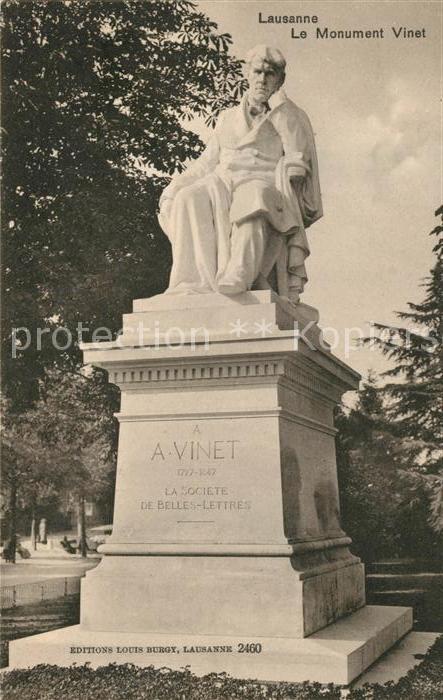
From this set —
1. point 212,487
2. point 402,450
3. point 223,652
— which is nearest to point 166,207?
point 212,487

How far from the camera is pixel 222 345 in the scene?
21.5 feet

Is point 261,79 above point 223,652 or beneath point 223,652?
above

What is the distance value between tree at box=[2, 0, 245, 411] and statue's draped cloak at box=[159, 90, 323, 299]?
615 cm

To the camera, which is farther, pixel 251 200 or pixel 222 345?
pixel 251 200

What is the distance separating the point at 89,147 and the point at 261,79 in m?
6.76

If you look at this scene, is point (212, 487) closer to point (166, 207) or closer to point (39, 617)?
point (166, 207)

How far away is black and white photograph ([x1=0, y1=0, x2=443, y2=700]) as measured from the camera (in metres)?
6.27

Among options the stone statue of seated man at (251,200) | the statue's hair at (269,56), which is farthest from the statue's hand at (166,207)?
the statue's hair at (269,56)

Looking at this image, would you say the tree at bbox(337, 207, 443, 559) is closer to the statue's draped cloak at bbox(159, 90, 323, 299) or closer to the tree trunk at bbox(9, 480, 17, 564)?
the tree trunk at bbox(9, 480, 17, 564)

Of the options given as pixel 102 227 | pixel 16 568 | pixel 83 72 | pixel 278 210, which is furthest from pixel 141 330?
pixel 16 568

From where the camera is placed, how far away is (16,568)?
19234 mm

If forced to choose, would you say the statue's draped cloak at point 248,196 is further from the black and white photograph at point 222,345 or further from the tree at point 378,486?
the tree at point 378,486

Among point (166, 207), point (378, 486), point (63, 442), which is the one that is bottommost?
point (378, 486)

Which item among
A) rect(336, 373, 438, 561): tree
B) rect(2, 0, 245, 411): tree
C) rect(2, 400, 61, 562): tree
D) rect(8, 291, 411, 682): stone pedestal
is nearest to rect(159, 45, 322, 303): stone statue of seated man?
rect(8, 291, 411, 682): stone pedestal
